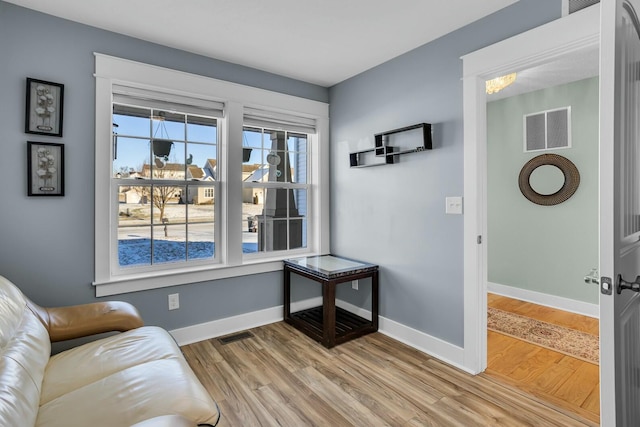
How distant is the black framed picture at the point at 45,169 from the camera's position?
2100mm

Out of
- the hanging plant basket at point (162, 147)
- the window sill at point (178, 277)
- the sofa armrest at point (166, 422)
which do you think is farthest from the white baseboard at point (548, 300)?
the hanging plant basket at point (162, 147)

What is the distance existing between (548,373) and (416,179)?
1656mm

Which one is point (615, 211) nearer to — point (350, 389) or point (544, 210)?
point (350, 389)

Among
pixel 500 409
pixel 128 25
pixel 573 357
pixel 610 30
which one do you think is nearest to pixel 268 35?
pixel 128 25

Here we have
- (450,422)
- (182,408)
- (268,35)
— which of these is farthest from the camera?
(268,35)

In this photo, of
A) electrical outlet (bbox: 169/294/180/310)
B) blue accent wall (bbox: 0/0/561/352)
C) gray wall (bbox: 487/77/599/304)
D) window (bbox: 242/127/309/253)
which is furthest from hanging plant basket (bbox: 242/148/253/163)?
gray wall (bbox: 487/77/599/304)

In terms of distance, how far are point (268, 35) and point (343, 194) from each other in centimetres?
164

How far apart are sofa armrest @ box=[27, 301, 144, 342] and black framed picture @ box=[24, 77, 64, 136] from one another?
1109 mm

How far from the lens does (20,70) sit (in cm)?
208

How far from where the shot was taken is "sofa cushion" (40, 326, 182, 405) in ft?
4.72

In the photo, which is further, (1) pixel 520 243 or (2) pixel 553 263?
(1) pixel 520 243

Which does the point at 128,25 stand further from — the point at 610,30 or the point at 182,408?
the point at 610,30

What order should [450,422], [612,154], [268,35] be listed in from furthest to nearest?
[268,35]
[450,422]
[612,154]

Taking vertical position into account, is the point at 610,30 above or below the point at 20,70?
below
